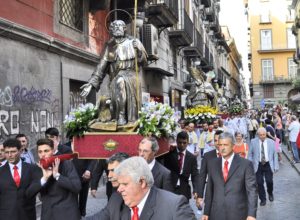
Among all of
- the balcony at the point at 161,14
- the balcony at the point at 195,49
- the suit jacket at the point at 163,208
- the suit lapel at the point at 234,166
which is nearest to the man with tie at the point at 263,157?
the suit lapel at the point at 234,166

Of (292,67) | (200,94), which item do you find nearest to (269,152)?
(200,94)

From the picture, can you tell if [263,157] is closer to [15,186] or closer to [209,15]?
[15,186]

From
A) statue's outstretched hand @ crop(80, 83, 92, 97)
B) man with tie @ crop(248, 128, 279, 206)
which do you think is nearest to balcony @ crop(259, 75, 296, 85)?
man with tie @ crop(248, 128, 279, 206)

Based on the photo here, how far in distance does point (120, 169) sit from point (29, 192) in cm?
228

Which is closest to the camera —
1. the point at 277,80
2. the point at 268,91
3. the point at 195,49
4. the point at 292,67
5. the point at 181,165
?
the point at 181,165

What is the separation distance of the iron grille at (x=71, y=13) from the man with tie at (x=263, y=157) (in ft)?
17.3

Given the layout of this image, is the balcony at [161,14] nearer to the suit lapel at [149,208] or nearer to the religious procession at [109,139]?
the religious procession at [109,139]

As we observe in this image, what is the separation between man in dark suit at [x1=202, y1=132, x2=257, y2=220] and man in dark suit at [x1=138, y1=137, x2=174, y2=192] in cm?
64

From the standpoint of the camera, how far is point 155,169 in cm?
504

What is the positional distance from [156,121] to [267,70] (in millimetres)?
62482

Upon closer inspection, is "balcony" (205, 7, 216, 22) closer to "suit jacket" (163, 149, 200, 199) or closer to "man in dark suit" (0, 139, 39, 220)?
"suit jacket" (163, 149, 200, 199)

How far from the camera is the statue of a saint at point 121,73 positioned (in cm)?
670

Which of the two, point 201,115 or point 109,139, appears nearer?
point 109,139

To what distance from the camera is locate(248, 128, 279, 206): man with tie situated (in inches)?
383
